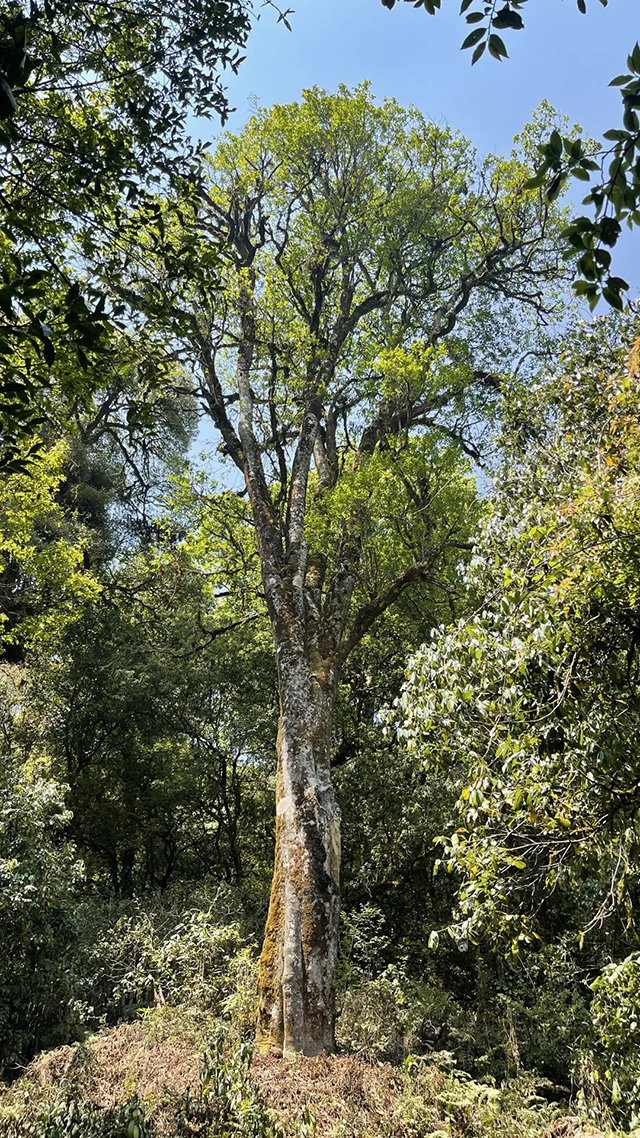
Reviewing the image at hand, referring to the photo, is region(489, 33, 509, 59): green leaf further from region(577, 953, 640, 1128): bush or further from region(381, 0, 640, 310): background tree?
region(577, 953, 640, 1128): bush

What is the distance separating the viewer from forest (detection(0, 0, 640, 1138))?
158 inches

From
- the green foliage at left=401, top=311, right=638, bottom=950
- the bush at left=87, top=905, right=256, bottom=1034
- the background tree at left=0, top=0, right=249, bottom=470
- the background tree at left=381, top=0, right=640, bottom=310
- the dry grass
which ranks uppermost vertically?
the background tree at left=0, top=0, right=249, bottom=470

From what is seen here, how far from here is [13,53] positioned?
2.46m

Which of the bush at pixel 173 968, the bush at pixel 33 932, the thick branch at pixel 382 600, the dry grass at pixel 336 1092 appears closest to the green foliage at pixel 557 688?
the dry grass at pixel 336 1092

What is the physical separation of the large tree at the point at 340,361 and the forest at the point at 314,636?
0.06 m

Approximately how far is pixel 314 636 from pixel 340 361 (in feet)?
15.3

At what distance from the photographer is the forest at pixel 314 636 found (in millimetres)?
4008

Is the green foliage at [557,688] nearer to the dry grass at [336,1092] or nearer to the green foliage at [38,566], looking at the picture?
the dry grass at [336,1092]

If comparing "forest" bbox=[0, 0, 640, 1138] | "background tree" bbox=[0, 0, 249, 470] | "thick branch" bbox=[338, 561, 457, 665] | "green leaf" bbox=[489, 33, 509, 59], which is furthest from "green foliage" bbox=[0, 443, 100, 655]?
"green leaf" bbox=[489, 33, 509, 59]

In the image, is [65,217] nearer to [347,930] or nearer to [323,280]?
[323,280]

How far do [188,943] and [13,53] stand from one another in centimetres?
837

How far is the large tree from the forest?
6cm

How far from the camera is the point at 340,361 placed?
37.0ft

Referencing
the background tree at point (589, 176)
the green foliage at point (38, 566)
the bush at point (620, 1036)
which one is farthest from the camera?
the green foliage at point (38, 566)
